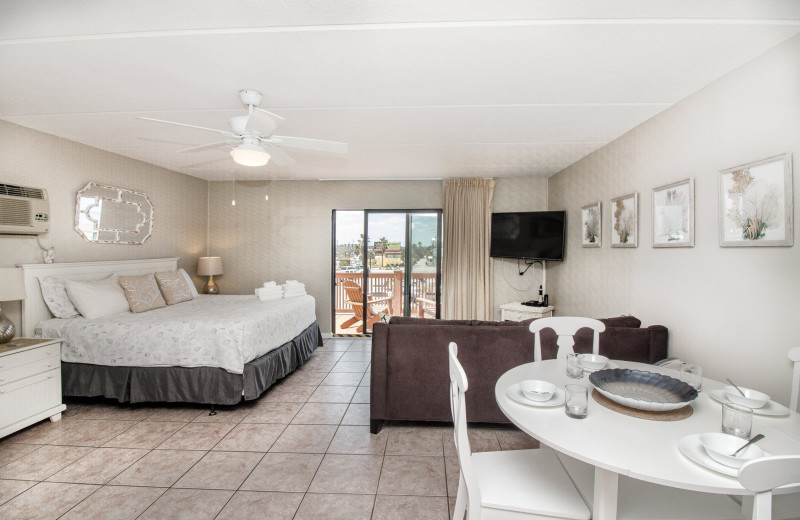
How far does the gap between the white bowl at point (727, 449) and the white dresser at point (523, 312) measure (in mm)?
3464

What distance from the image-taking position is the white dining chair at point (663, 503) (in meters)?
1.25

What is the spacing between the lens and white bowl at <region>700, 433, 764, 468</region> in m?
1.00

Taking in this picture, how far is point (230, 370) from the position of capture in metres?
2.88

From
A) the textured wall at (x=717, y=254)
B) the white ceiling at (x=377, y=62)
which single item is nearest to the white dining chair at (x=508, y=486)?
the textured wall at (x=717, y=254)

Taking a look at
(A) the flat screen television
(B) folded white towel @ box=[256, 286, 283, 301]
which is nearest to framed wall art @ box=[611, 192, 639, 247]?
(A) the flat screen television

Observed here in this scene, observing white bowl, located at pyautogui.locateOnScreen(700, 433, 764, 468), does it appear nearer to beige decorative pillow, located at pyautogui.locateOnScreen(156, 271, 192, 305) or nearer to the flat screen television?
the flat screen television

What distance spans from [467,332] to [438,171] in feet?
9.59

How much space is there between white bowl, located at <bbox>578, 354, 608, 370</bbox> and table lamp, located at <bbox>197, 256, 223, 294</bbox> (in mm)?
5027

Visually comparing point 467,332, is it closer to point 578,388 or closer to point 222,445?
point 578,388

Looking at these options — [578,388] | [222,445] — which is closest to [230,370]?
[222,445]

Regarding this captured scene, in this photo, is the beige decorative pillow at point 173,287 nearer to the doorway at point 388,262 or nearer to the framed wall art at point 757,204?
the doorway at point 388,262

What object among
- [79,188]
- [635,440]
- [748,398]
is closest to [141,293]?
[79,188]

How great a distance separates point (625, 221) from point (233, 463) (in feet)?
11.8

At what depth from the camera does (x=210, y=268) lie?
5.17 metres
